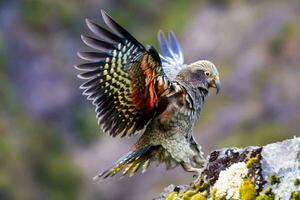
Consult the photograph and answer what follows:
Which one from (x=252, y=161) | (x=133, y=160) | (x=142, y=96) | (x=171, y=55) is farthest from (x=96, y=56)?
(x=171, y=55)

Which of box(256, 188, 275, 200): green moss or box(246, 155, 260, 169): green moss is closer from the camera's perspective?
box(256, 188, 275, 200): green moss

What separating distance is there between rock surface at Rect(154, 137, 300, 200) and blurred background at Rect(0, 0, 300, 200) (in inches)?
619

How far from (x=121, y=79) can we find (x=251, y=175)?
7.34ft

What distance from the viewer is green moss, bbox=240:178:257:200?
7.27 m

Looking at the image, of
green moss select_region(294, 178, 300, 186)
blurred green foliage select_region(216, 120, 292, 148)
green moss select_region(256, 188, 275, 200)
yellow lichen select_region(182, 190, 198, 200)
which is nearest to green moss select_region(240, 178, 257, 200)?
green moss select_region(256, 188, 275, 200)

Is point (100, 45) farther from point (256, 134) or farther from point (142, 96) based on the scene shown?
point (256, 134)

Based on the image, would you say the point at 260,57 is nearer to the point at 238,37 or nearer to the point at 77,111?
the point at 238,37

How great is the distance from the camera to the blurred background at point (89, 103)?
90.0ft

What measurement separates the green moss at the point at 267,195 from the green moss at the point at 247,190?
0.11 m

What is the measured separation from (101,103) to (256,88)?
1993cm

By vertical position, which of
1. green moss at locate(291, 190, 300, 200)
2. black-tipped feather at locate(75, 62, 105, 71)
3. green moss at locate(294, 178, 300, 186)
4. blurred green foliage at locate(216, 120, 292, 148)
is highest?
blurred green foliage at locate(216, 120, 292, 148)

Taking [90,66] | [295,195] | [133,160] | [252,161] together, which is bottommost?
[295,195]

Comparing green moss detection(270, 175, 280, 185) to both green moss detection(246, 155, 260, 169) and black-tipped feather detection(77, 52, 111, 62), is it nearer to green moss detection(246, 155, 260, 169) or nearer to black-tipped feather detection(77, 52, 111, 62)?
green moss detection(246, 155, 260, 169)

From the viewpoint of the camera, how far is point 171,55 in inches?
465
